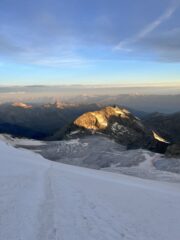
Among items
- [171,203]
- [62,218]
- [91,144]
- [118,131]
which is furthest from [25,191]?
[118,131]

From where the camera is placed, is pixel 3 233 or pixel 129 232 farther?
pixel 129 232

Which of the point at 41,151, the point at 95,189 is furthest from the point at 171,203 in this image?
the point at 41,151

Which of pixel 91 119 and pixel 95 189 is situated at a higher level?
pixel 95 189

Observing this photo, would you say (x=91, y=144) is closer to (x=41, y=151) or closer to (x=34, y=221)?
(x=41, y=151)

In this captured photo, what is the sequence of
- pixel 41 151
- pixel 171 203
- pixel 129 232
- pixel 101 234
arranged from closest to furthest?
pixel 101 234, pixel 129 232, pixel 171 203, pixel 41 151

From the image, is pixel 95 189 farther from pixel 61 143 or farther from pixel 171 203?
pixel 61 143

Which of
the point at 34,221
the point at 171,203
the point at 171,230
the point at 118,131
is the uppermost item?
the point at 34,221

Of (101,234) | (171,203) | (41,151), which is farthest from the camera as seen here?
(41,151)

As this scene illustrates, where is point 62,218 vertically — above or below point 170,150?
above

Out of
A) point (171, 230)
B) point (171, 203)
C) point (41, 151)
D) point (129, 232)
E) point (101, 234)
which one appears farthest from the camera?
point (41, 151)
